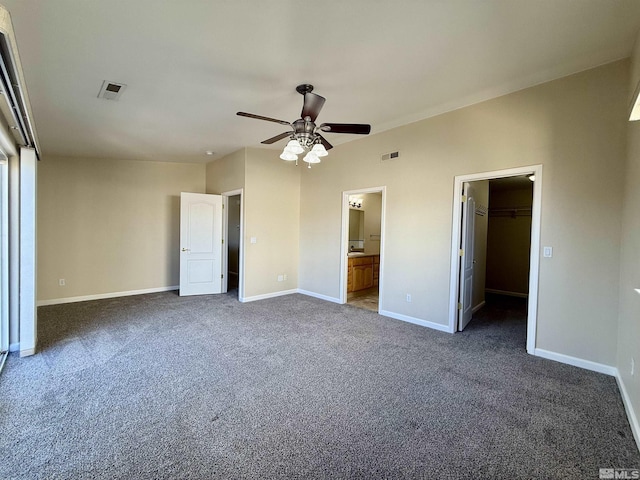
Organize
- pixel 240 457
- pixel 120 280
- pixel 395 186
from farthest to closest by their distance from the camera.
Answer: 1. pixel 120 280
2. pixel 395 186
3. pixel 240 457

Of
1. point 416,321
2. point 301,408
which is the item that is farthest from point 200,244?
point 301,408

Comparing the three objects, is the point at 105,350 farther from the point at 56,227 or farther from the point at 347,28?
the point at 347,28

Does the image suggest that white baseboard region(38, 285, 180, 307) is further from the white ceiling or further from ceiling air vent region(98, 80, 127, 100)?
ceiling air vent region(98, 80, 127, 100)

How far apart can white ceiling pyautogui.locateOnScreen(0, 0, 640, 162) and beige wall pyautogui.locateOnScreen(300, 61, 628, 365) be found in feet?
0.90

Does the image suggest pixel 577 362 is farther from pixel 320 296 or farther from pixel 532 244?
pixel 320 296

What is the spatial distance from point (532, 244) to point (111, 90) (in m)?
4.84

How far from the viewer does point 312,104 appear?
2699 millimetres

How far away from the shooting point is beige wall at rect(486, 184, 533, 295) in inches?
257

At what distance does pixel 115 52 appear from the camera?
2.45 metres

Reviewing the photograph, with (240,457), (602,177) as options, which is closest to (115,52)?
(240,457)

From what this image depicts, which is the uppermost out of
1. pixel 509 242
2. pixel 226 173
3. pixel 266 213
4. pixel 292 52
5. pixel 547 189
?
pixel 292 52

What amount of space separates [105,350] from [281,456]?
2.61 m

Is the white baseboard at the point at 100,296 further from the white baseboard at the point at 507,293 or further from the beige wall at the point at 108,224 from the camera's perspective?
the white baseboard at the point at 507,293

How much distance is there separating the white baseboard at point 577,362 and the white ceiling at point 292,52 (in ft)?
9.56
